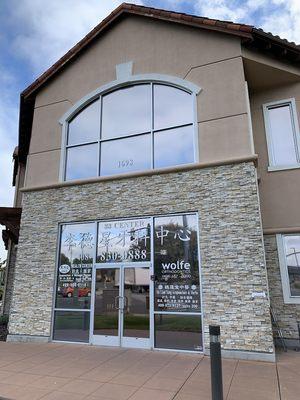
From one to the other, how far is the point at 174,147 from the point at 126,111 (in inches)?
89.7

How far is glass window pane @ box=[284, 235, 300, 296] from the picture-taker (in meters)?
9.32

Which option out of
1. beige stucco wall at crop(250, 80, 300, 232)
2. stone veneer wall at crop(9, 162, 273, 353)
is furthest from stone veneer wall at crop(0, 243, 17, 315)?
beige stucco wall at crop(250, 80, 300, 232)

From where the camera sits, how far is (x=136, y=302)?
911 centimetres

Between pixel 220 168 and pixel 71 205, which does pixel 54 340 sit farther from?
pixel 220 168

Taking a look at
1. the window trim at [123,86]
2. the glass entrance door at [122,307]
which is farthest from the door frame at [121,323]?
the window trim at [123,86]

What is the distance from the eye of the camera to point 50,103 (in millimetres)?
12156

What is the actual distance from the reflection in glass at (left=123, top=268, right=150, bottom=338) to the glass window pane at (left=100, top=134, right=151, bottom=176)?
3075 millimetres

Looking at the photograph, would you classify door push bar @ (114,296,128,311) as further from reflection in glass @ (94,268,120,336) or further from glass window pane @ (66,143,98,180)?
glass window pane @ (66,143,98,180)

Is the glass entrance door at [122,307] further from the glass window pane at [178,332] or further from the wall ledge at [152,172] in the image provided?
the wall ledge at [152,172]

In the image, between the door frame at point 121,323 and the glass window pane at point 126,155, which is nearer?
the door frame at point 121,323

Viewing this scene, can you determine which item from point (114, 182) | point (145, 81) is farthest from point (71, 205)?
point (145, 81)

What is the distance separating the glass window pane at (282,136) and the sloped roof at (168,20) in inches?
64.8

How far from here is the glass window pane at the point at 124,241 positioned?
31.1 feet

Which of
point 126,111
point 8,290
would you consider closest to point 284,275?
point 126,111
